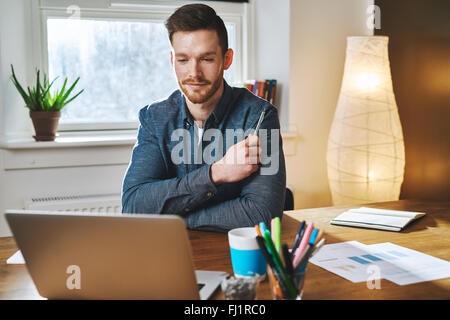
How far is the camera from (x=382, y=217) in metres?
1.60

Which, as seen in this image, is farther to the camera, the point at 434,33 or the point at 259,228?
the point at 434,33

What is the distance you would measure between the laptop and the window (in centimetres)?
217

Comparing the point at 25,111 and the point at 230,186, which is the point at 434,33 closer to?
the point at 230,186

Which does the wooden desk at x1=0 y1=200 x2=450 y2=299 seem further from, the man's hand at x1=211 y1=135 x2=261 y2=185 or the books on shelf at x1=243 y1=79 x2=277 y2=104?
the books on shelf at x1=243 y1=79 x2=277 y2=104

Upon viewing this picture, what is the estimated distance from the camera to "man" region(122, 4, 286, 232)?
1.51 metres

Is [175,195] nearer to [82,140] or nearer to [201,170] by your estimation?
[201,170]

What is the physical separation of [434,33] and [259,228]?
274 cm

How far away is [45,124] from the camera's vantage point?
8.64 ft

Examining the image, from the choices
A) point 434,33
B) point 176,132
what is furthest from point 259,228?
point 434,33

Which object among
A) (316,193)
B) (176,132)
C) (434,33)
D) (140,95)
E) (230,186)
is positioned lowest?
(316,193)

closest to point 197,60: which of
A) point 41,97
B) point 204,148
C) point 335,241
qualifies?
point 204,148

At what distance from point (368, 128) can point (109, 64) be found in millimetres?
1632

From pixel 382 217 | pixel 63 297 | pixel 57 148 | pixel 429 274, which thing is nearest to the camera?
pixel 63 297

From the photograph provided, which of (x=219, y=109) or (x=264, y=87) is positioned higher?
(x=264, y=87)
